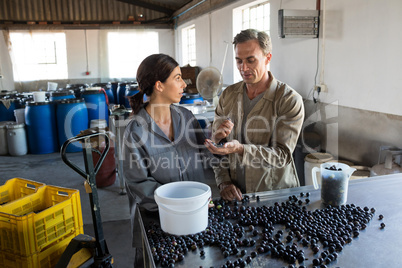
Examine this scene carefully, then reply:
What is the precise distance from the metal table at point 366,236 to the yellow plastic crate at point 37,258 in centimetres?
105

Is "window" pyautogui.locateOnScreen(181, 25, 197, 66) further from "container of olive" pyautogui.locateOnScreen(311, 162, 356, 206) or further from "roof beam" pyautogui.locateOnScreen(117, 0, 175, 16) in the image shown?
"container of olive" pyautogui.locateOnScreen(311, 162, 356, 206)

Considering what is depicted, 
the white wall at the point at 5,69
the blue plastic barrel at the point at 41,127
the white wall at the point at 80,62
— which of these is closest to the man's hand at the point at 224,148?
the blue plastic barrel at the point at 41,127

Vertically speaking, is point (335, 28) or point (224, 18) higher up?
point (224, 18)

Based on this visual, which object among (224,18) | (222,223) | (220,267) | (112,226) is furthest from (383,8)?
(224,18)

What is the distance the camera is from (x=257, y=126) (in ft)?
5.95

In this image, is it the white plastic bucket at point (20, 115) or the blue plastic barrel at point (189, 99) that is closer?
the blue plastic barrel at point (189, 99)

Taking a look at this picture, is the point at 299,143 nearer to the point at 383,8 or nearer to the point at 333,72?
the point at 333,72

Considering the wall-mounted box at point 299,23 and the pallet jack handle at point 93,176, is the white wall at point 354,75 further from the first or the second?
the pallet jack handle at point 93,176

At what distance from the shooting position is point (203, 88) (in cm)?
422

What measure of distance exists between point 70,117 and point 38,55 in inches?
244

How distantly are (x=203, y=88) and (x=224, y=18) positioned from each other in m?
3.07

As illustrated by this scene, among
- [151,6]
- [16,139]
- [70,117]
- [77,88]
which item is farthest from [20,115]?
[151,6]

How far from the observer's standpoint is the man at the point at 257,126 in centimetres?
167

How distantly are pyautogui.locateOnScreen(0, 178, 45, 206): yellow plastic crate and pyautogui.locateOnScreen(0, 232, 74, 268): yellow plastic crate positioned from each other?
45 cm
